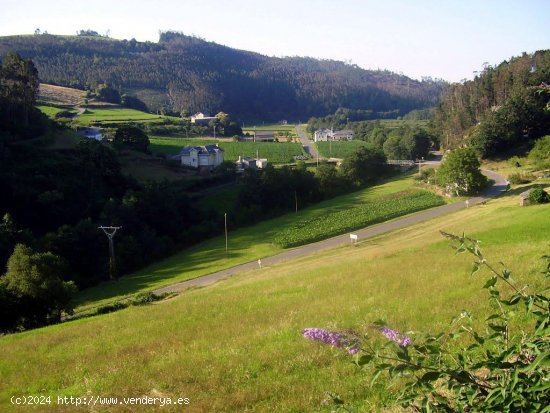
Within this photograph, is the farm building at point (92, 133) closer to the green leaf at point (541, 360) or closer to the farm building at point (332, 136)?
the farm building at point (332, 136)

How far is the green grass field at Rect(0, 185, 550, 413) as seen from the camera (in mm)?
8594

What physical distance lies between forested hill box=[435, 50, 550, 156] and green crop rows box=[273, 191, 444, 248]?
15477mm

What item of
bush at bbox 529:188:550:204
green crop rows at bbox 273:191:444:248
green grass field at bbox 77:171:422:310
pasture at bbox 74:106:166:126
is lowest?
green grass field at bbox 77:171:422:310

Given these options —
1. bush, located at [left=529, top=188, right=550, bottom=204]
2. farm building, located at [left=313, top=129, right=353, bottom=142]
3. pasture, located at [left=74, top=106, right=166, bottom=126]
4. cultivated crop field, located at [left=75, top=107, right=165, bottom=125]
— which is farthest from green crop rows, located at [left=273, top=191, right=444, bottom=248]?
farm building, located at [left=313, top=129, right=353, bottom=142]

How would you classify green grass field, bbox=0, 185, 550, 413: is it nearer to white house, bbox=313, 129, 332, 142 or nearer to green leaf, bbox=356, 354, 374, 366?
green leaf, bbox=356, 354, 374, 366

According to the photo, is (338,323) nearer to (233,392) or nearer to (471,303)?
(471,303)

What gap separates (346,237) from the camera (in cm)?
4625

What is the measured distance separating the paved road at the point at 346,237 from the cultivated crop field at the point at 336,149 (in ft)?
148

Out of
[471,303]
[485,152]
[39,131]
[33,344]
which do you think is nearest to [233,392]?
[471,303]

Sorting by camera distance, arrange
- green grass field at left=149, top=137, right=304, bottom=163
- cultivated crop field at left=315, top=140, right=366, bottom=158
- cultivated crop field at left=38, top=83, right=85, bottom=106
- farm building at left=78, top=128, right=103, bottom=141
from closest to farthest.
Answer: farm building at left=78, top=128, right=103, bottom=141
green grass field at left=149, top=137, right=304, bottom=163
cultivated crop field at left=315, top=140, right=366, bottom=158
cultivated crop field at left=38, top=83, right=85, bottom=106

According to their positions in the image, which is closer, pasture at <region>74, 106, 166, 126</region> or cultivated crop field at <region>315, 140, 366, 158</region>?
pasture at <region>74, 106, 166, 126</region>

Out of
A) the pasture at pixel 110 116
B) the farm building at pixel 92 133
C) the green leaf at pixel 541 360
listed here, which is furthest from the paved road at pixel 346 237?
the pasture at pixel 110 116

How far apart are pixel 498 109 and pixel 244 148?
168 feet

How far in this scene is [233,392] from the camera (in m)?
8.77
